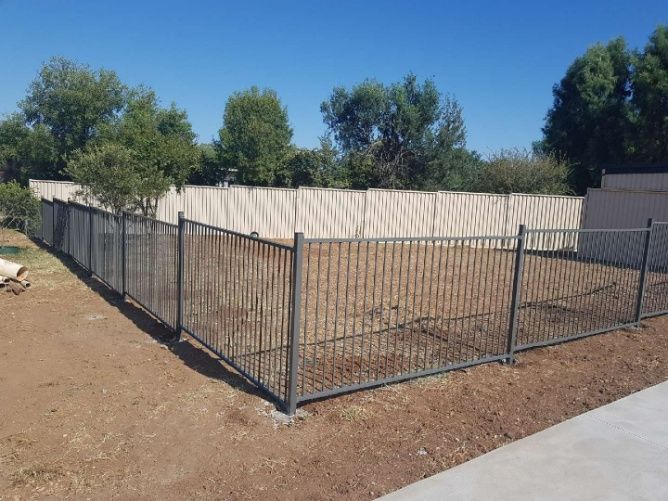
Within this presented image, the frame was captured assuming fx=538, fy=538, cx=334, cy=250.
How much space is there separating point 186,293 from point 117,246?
2787mm

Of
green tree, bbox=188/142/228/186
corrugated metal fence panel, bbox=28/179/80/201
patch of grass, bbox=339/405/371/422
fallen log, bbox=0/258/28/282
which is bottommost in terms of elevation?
patch of grass, bbox=339/405/371/422

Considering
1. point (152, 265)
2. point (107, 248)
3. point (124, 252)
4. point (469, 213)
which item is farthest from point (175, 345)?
point (469, 213)

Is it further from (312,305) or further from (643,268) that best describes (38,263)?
(643,268)

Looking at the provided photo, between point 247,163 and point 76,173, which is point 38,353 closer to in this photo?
point 76,173

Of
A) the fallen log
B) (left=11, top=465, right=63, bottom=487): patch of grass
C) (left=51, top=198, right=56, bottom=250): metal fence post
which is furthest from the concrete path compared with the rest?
(left=51, top=198, right=56, bottom=250): metal fence post

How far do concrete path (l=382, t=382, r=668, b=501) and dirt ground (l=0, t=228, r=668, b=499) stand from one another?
188 mm

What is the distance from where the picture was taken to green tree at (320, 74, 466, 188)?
2997 cm

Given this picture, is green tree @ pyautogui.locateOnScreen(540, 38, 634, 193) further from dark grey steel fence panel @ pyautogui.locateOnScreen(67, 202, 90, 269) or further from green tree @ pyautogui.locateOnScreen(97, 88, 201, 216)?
dark grey steel fence panel @ pyautogui.locateOnScreen(67, 202, 90, 269)

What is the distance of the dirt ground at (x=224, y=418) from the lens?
3.57 metres

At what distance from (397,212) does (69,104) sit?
1966cm

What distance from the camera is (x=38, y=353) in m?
5.89

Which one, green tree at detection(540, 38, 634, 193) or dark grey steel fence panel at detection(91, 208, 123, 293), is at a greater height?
green tree at detection(540, 38, 634, 193)

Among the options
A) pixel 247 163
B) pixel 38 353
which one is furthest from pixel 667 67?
pixel 38 353

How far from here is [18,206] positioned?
14508 millimetres
